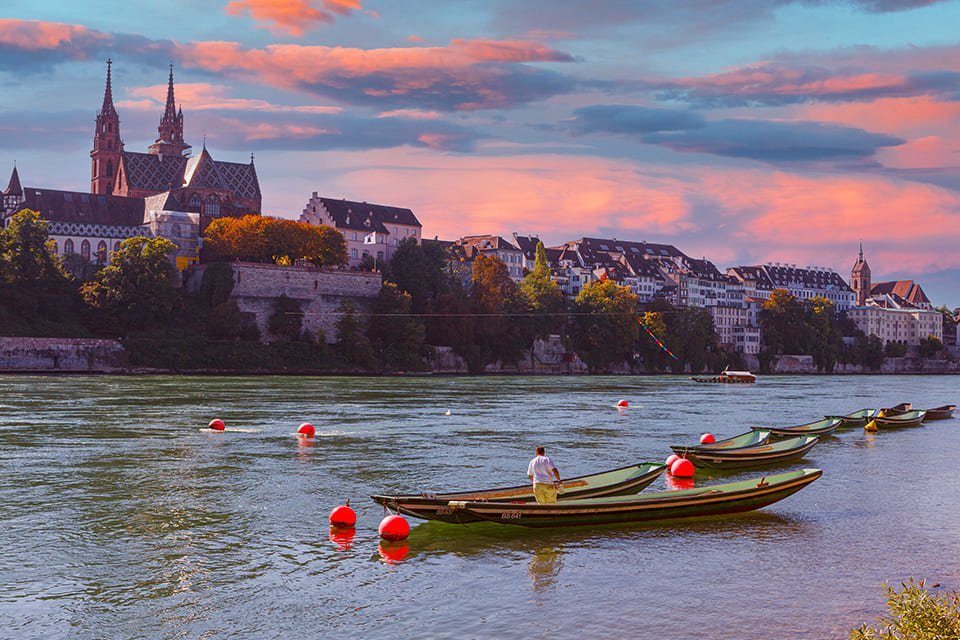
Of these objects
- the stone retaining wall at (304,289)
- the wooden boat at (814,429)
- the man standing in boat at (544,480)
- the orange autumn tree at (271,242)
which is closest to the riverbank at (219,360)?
the stone retaining wall at (304,289)

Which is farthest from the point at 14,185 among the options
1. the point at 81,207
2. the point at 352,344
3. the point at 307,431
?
the point at 307,431

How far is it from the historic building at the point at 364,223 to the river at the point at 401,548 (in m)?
106

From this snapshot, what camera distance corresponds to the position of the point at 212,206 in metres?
137

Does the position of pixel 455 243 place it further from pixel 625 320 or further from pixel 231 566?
pixel 231 566

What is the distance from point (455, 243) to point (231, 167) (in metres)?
43.4

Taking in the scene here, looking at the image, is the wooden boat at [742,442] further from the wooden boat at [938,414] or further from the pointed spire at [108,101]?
the pointed spire at [108,101]

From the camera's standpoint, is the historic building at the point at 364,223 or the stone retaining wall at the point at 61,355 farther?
the historic building at the point at 364,223

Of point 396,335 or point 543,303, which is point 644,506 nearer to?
point 396,335

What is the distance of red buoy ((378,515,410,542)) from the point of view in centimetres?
1916

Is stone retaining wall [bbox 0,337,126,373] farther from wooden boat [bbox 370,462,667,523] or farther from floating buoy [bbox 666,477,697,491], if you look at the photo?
wooden boat [bbox 370,462,667,523]

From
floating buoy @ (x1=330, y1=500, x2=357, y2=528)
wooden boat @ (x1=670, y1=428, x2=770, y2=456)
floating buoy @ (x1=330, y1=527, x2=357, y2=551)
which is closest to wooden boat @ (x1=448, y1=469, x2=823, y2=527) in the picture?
floating buoy @ (x1=330, y1=527, x2=357, y2=551)

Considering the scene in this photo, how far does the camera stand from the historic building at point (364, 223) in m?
145

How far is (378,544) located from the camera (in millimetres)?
19094

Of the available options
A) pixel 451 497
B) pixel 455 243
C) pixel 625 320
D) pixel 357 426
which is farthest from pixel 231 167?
pixel 451 497
